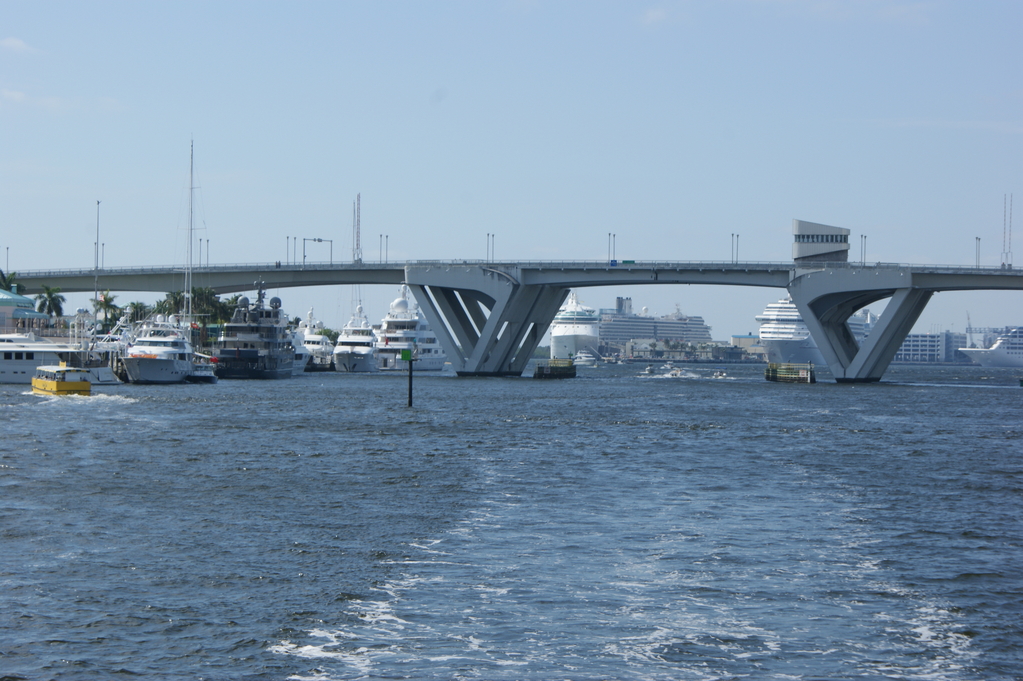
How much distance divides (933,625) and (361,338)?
494ft

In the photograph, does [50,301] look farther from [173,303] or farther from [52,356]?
[52,356]

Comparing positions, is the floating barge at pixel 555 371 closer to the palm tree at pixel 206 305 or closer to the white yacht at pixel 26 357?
the palm tree at pixel 206 305

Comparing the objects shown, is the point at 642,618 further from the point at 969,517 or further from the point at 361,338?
the point at 361,338

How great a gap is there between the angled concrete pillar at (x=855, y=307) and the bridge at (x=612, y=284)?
0.11 meters

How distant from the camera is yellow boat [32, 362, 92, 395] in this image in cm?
8275

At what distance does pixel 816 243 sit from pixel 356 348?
7248cm

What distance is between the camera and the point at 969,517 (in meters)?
30.6

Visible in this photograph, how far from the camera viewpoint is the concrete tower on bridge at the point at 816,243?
396 ft

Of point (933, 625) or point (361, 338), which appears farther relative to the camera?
point (361, 338)

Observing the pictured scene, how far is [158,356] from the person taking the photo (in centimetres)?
10219

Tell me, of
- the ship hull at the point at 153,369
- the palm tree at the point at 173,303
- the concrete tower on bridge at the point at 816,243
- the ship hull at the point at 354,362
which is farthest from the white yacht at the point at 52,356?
the concrete tower on bridge at the point at 816,243

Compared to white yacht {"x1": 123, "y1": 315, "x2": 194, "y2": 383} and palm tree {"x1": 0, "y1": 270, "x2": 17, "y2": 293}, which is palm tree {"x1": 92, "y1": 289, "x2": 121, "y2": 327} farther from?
white yacht {"x1": 123, "y1": 315, "x2": 194, "y2": 383}

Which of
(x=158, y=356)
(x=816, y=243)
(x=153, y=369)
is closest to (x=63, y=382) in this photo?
(x=158, y=356)

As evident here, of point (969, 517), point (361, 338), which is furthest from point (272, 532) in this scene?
point (361, 338)
